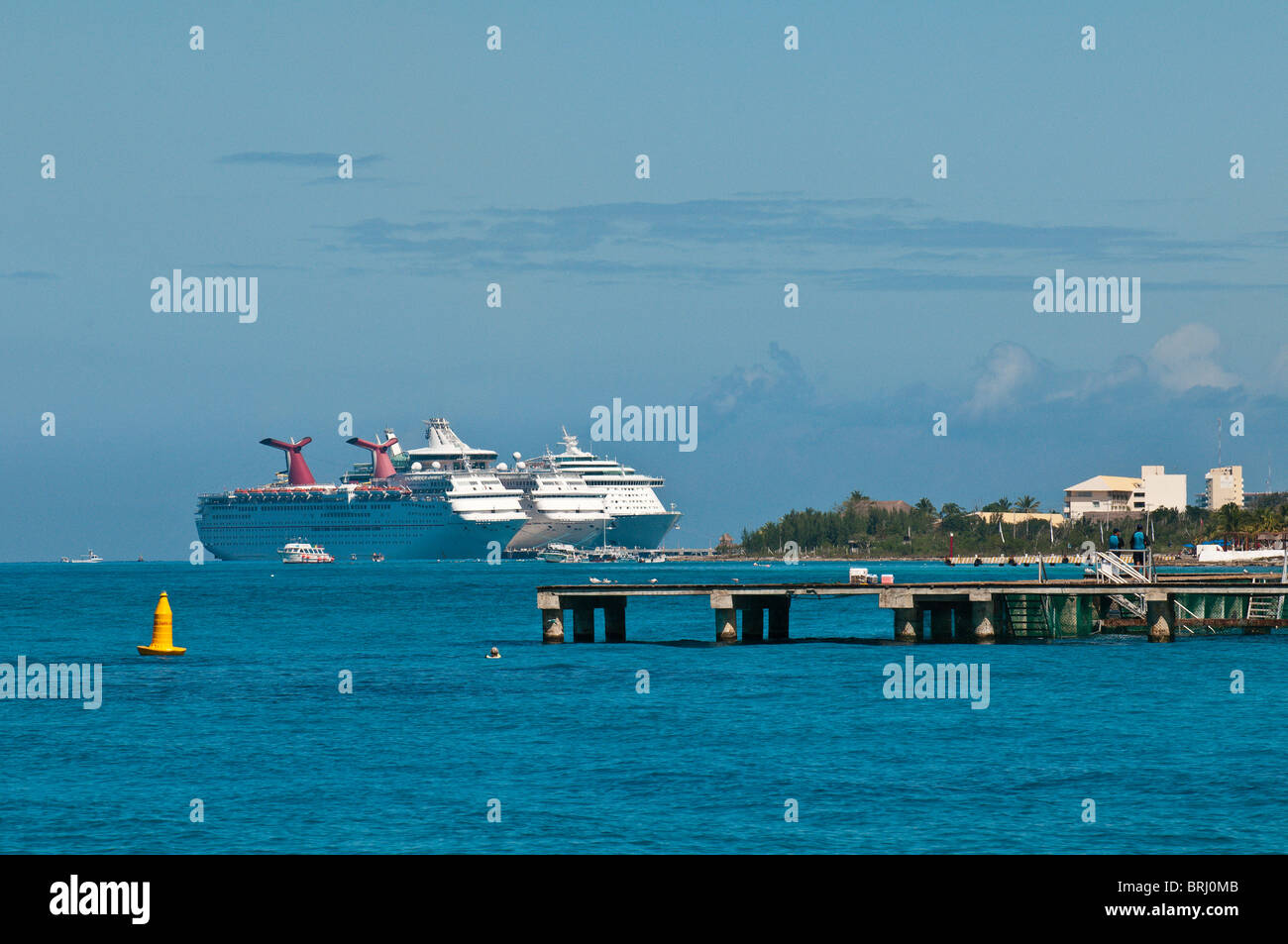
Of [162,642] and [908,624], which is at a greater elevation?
[908,624]

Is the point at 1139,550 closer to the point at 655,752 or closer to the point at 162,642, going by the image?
the point at 655,752

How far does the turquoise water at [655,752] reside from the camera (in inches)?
878

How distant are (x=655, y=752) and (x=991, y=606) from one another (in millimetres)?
25189

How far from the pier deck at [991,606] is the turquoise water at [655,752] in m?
1.15

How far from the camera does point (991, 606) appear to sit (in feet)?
173

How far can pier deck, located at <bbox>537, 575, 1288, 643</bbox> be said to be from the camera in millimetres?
50656

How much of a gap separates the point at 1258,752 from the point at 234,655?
122ft

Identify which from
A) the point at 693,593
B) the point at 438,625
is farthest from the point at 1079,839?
the point at 438,625

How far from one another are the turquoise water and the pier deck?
115cm

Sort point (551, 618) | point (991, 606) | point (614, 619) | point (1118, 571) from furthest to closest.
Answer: point (614, 619) → point (551, 618) → point (991, 606) → point (1118, 571)

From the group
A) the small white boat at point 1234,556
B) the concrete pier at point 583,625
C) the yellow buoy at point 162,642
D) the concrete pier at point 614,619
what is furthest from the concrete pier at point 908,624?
the small white boat at point 1234,556

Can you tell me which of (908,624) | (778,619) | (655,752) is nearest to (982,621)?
(908,624)
